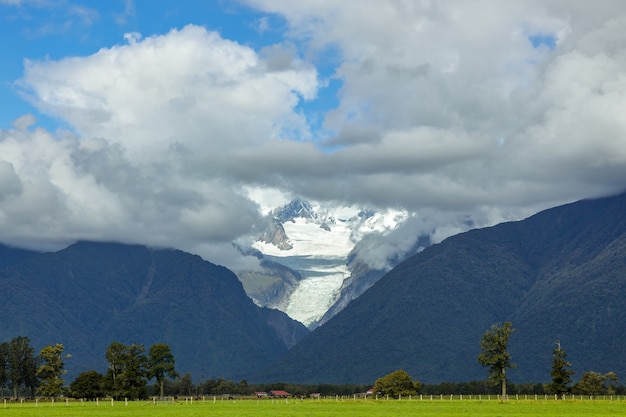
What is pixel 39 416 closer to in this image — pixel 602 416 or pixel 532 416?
pixel 532 416

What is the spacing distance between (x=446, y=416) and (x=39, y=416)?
5059 cm

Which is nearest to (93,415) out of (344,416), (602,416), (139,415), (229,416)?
(139,415)

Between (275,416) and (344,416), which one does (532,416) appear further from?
(275,416)

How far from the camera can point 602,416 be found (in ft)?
374

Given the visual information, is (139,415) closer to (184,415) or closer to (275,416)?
(184,415)

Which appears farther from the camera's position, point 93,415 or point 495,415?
point 93,415

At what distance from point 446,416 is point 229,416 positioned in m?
27.0

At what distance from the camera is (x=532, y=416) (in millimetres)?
117688

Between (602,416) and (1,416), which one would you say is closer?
(602,416)

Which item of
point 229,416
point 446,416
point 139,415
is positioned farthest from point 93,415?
point 446,416

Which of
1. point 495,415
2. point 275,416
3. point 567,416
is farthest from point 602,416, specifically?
point 275,416

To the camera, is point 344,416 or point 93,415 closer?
point 344,416

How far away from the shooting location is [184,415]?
12406 centimetres

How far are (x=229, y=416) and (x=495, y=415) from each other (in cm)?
3348
